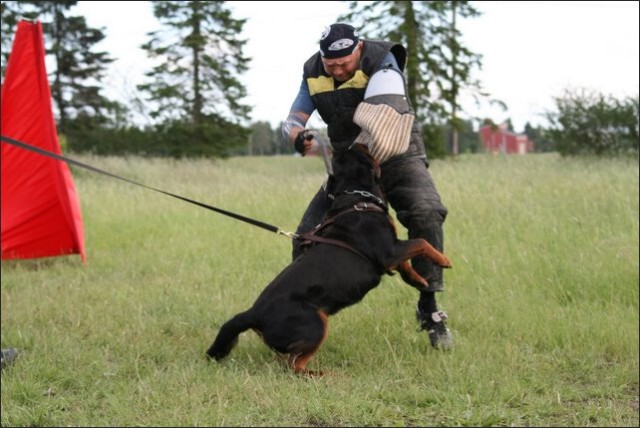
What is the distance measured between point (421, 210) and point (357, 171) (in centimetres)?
51

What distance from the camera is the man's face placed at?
3168 mm

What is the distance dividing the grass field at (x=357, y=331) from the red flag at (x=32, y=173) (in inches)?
11.6

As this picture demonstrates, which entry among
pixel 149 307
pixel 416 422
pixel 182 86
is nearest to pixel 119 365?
pixel 149 307

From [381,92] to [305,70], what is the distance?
→ 49 centimetres

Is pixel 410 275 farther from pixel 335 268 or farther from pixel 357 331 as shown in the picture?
pixel 357 331

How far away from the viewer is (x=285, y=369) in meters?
3.39

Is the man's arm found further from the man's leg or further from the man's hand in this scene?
the man's leg

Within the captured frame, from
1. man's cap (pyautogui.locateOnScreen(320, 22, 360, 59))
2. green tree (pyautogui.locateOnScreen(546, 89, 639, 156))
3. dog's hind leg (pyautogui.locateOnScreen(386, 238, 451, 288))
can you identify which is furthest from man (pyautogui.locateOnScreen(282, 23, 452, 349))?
green tree (pyautogui.locateOnScreen(546, 89, 639, 156))

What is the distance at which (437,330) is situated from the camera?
388 centimetres

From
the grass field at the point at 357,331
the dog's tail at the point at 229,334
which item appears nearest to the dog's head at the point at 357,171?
the dog's tail at the point at 229,334

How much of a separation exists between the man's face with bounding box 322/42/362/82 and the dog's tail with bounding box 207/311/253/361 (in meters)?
1.30

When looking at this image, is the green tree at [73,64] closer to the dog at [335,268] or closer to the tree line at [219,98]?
the tree line at [219,98]

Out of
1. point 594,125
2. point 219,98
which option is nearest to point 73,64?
point 219,98

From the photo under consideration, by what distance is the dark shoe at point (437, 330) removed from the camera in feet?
12.6
